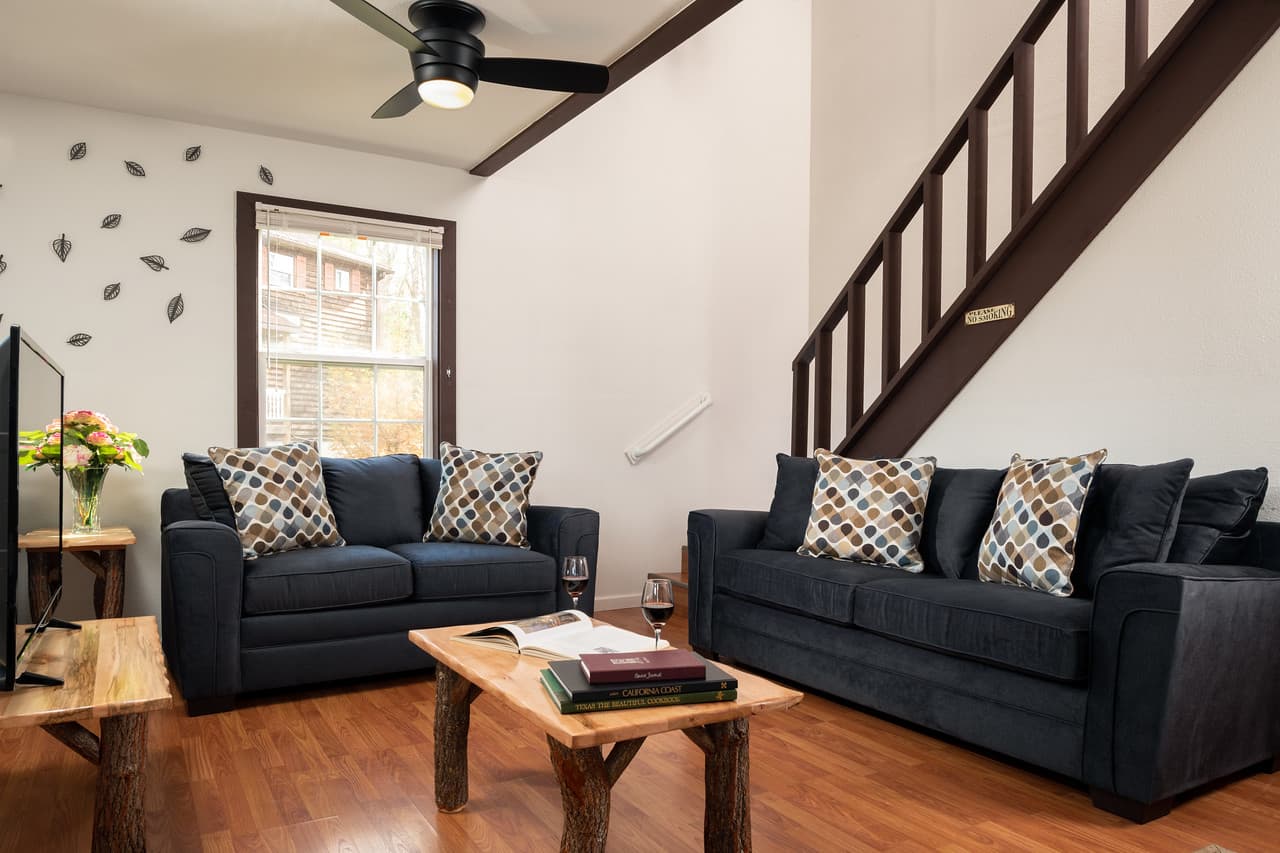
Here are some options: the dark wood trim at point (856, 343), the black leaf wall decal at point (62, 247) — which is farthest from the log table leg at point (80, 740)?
the dark wood trim at point (856, 343)

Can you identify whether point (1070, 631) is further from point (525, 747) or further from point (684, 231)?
point (684, 231)

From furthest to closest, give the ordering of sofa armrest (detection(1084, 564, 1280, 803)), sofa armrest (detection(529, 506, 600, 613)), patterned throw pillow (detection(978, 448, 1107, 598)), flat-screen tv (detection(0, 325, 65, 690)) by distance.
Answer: sofa armrest (detection(529, 506, 600, 613)) < patterned throw pillow (detection(978, 448, 1107, 598)) < sofa armrest (detection(1084, 564, 1280, 803)) < flat-screen tv (detection(0, 325, 65, 690))

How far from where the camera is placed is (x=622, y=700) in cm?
170

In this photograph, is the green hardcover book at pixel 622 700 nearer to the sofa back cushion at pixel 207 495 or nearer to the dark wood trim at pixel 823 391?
the sofa back cushion at pixel 207 495

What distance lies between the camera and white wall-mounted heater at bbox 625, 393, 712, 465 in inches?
208

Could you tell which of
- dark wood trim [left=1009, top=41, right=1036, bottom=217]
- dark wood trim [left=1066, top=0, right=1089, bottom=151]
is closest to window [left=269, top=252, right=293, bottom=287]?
dark wood trim [left=1009, top=41, right=1036, bottom=217]

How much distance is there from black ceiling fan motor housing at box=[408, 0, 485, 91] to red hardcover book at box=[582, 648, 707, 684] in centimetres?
210

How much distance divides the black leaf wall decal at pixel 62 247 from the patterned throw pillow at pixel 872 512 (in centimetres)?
337

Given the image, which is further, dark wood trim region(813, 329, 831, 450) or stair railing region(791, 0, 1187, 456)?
dark wood trim region(813, 329, 831, 450)

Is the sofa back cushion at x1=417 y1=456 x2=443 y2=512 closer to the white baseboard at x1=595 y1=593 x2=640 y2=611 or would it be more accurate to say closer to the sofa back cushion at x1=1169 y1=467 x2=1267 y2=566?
the white baseboard at x1=595 y1=593 x2=640 y2=611

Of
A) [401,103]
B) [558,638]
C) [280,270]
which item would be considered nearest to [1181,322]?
[558,638]

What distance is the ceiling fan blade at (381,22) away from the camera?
245cm

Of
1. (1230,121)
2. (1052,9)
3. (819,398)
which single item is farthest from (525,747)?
(1052,9)

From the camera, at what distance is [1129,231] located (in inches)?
128
